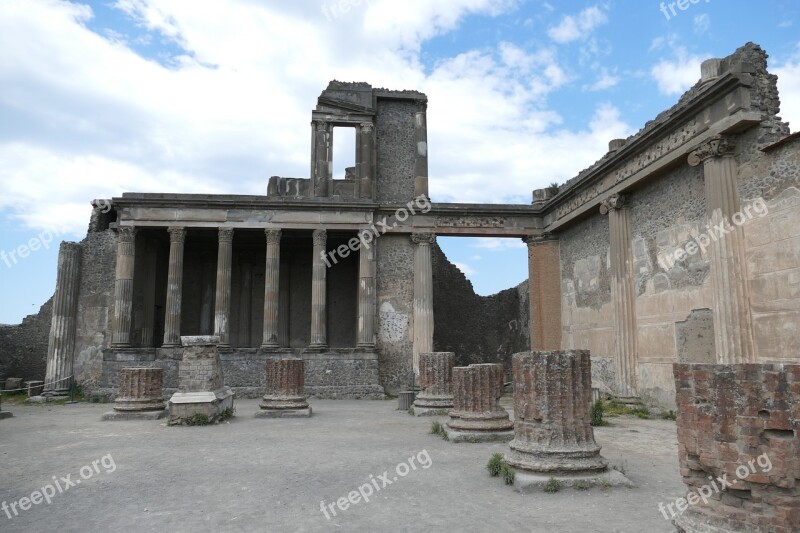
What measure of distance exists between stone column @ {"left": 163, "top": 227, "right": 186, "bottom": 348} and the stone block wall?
1685 centimetres

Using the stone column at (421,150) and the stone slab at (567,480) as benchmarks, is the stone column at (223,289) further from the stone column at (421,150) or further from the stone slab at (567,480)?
the stone slab at (567,480)

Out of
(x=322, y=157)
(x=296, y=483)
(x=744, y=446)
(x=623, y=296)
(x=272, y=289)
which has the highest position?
(x=322, y=157)

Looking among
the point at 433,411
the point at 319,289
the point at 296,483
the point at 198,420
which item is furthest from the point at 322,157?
the point at 296,483

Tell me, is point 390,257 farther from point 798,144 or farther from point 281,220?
point 798,144

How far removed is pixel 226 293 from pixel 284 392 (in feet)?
23.3

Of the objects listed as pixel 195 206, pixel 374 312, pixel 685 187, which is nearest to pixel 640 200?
pixel 685 187

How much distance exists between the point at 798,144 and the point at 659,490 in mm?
6936

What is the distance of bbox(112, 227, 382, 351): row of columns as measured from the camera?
18266mm

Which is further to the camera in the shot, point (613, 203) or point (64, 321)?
point (64, 321)

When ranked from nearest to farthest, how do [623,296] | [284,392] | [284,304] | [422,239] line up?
[284,392] → [623,296] → [422,239] → [284,304]

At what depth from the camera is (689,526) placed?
4008mm

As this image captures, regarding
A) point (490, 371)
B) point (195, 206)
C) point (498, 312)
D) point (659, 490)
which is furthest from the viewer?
point (498, 312)

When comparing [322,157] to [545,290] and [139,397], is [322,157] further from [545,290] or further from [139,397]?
[139,397]

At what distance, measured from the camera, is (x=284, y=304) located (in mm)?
22359
